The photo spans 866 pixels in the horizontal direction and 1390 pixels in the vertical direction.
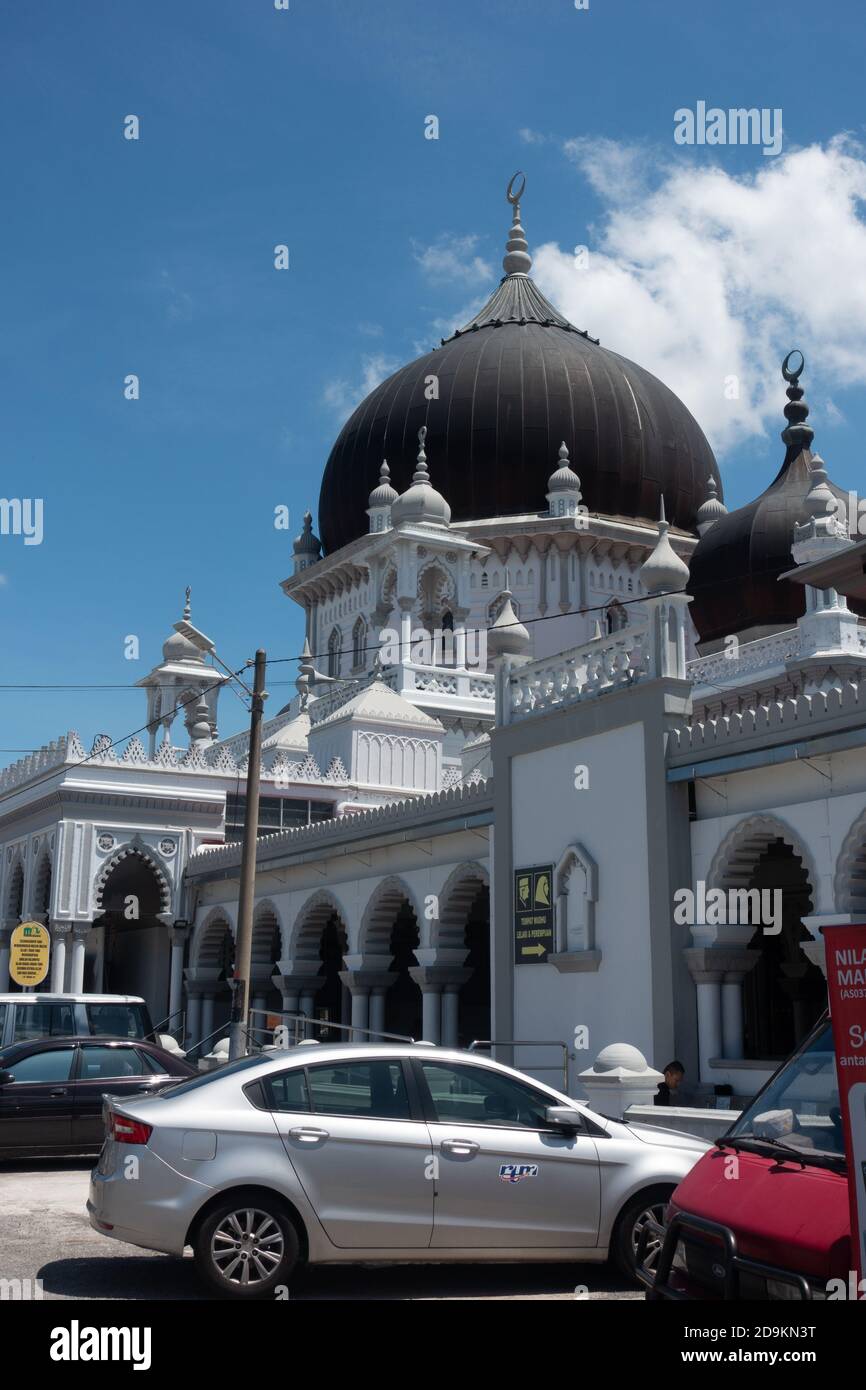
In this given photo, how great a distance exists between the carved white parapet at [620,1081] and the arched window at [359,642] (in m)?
26.0

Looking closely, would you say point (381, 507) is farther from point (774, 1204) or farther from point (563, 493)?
point (774, 1204)

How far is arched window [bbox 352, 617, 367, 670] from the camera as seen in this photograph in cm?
3910

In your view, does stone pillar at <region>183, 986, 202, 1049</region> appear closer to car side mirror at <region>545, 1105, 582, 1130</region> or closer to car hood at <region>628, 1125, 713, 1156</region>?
car hood at <region>628, 1125, 713, 1156</region>

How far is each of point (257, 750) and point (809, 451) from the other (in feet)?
48.4

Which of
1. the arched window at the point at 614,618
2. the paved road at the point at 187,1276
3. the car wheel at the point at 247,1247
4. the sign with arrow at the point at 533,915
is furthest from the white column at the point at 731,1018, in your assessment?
the arched window at the point at 614,618

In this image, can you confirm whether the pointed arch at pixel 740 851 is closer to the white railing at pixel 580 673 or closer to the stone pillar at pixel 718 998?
the stone pillar at pixel 718 998

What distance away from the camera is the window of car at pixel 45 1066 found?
13047 millimetres

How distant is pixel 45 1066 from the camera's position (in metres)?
13.2

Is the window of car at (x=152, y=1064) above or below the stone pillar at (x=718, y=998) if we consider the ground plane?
below

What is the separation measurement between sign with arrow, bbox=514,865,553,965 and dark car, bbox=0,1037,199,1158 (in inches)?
212

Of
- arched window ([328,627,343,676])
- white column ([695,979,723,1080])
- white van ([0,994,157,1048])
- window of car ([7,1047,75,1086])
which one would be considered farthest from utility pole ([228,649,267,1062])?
arched window ([328,627,343,676])

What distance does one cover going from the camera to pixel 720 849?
15.3 m

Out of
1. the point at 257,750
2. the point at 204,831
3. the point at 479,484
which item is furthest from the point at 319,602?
the point at 257,750
